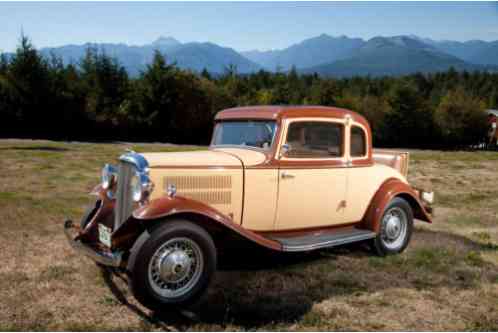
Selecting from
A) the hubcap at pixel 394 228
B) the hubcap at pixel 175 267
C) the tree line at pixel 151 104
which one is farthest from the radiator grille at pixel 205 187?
the tree line at pixel 151 104

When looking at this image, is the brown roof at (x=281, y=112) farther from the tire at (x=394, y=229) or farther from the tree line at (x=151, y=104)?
the tree line at (x=151, y=104)

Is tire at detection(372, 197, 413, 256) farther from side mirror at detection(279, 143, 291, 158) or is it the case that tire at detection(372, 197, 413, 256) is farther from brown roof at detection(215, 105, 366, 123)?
side mirror at detection(279, 143, 291, 158)

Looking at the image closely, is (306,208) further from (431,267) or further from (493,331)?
(493,331)

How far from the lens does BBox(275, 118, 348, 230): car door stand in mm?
5055

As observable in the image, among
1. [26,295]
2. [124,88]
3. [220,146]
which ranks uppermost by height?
[124,88]

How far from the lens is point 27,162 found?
1420cm

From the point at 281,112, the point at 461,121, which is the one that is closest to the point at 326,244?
the point at 281,112

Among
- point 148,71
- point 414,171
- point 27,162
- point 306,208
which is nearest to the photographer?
point 306,208

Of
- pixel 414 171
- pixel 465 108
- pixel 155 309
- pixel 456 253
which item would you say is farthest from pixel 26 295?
pixel 465 108

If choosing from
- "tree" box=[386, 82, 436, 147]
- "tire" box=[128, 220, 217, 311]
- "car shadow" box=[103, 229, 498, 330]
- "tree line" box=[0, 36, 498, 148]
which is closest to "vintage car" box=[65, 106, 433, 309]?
"tire" box=[128, 220, 217, 311]

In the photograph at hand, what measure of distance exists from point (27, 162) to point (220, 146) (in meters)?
11.1

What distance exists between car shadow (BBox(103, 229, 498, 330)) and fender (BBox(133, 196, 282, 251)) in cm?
67

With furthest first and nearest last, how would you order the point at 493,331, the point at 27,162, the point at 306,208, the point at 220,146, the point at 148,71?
1. the point at 148,71
2. the point at 27,162
3. the point at 220,146
4. the point at 306,208
5. the point at 493,331

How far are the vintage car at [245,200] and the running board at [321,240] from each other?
15 mm
